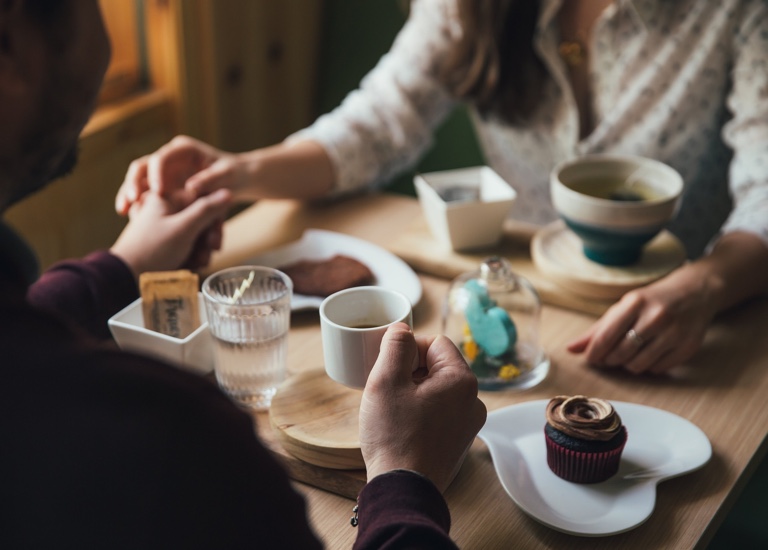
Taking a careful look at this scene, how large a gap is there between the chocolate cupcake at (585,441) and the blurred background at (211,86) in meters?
1.43

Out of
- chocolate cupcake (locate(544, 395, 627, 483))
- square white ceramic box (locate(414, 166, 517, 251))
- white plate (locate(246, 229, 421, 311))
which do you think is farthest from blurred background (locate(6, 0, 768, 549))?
chocolate cupcake (locate(544, 395, 627, 483))

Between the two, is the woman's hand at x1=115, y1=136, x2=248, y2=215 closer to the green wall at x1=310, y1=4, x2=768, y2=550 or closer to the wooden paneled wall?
the wooden paneled wall

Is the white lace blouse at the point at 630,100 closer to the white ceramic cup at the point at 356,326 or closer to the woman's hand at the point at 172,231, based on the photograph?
the woman's hand at the point at 172,231

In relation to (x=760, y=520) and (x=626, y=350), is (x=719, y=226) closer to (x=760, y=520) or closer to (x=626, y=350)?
(x=760, y=520)

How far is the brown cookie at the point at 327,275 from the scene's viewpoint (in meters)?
1.23

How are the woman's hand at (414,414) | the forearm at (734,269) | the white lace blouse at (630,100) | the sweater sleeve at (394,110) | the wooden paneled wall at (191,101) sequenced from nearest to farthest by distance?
the woman's hand at (414,414)
the forearm at (734,269)
the white lace blouse at (630,100)
the sweater sleeve at (394,110)
the wooden paneled wall at (191,101)

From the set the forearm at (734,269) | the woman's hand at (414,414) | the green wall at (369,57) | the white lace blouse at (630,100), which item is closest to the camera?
the woman's hand at (414,414)

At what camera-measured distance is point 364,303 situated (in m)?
1.00

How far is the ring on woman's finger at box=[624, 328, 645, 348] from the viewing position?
1.11 metres

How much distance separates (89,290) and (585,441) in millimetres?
654

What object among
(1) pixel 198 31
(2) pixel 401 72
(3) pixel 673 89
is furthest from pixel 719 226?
(1) pixel 198 31

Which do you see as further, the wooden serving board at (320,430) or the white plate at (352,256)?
the white plate at (352,256)

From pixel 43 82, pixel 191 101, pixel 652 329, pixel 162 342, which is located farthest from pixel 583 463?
pixel 191 101

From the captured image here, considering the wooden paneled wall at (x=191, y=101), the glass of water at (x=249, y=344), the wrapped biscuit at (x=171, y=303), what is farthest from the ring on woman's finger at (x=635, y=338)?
the wooden paneled wall at (x=191, y=101)
